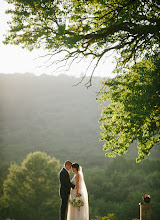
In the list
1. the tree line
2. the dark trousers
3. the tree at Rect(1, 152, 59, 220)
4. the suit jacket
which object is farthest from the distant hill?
the suit jacket

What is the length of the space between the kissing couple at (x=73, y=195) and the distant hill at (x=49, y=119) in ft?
345

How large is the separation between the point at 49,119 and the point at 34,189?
116m

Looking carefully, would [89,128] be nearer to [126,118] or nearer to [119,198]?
[119,198]

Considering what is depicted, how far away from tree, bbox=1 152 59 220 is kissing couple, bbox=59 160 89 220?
36.3m

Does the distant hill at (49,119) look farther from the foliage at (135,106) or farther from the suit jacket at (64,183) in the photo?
the suit jacket at (64,183)

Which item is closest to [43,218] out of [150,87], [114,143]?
[114,143]

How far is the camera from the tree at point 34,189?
43.0 m

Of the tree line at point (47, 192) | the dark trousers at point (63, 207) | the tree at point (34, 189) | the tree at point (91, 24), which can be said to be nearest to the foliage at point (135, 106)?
the tree at point (91, 24)

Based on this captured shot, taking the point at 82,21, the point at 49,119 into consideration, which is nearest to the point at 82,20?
the point at 82,21

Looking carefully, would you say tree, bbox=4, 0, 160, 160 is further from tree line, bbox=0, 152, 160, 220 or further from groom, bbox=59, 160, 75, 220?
tree line, bbox=0, 152, 160, 220

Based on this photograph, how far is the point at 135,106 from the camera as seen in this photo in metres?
9.87

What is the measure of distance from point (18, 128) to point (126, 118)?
460 feet

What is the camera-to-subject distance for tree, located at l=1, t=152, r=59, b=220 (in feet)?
141

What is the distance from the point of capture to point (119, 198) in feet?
199
